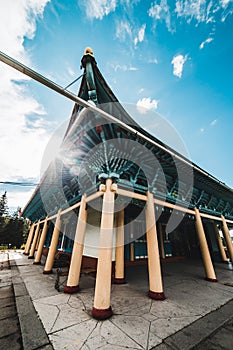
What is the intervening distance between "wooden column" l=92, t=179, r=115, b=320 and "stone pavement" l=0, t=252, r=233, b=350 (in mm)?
178

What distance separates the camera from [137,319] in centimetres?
307

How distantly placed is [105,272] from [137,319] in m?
1.12

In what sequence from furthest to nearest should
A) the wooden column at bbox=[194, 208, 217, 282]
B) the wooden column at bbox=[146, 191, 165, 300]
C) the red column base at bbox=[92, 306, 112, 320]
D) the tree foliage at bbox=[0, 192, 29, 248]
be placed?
the tree foliage at bbox=[0, 192, 29, 248] → the wooden column at bbox=[194, 208, 217, 282] → the wooden column at bbox=[146, 191, 165, 300] → the red column base at bbox=[92, 306, 112, 320]

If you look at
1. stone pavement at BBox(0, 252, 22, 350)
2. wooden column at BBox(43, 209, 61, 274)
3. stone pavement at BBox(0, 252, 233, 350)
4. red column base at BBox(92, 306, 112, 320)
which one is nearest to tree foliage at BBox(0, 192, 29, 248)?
wooden column at BBox(43, 209, 61, 274)

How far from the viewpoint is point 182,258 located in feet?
36.7

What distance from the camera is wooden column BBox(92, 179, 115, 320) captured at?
122 inches

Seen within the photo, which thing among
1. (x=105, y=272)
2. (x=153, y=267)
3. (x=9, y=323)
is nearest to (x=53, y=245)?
(x=9, y=323)

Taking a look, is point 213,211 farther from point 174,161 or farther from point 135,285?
point 135,285

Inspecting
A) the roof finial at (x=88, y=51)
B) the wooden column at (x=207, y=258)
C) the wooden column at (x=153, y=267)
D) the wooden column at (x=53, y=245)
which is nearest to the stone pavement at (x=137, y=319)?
the wooden column at (x=153, y=267)

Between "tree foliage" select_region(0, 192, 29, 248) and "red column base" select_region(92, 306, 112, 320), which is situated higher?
"tree foliage" select_region(0, 192, 29, 248)

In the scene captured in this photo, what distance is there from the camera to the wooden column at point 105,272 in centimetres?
310

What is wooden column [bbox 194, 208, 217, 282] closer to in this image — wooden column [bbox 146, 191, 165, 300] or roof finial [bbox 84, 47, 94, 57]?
wooden column [bbox 146, 191, 165, 300]

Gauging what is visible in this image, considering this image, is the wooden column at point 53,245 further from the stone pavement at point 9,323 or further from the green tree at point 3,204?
the green tree at point 3,204

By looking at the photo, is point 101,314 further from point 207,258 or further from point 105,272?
point 207,258
